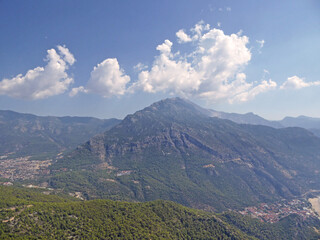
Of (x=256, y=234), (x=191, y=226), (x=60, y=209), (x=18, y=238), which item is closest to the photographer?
(x=18, y=238)

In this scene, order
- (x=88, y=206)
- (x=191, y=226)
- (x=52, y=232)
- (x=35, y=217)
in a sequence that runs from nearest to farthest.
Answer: (x=52, y=232) < (x=35, y=217) < (x=88, y=206) < (x=191, y=226)

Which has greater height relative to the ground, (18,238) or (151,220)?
(18,238)

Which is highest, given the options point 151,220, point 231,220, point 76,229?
point 76,229

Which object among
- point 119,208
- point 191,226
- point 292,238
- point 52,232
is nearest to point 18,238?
point 52,232

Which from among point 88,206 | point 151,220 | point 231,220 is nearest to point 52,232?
point 88,206

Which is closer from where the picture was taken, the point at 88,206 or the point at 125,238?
the point at 125,238

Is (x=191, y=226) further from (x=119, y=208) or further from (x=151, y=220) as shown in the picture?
(x=119, y=208)

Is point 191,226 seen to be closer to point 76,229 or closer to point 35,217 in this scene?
point 76,229
